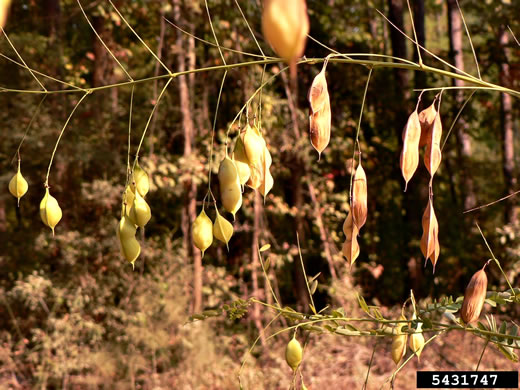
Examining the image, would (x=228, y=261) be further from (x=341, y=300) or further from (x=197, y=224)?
(x=197, y=224)

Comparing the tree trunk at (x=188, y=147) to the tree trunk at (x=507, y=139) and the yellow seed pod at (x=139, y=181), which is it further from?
the yellow seed pod at (x=139, y=181)

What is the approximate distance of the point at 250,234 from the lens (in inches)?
164

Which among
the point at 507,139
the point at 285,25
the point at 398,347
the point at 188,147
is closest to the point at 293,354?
the point at 398,347

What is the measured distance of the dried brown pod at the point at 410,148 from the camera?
2.15ft

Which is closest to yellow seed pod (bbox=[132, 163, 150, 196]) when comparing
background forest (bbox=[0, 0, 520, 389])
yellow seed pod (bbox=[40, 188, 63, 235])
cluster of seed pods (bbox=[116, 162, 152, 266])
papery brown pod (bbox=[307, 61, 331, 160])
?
cluster of seed pods (bbox=[116, 162, 152, 266])

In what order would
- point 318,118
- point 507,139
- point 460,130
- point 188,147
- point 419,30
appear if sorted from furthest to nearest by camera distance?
point 507,139
point 460,130
point 419,30
point 188,147
point 318,118

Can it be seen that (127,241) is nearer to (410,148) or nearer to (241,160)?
(241,160)

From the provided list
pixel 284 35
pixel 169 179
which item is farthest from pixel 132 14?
pixel 284 35

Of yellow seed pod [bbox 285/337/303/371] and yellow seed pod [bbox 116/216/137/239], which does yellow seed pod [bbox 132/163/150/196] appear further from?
yellow seed pod [bbox 285/337/303/371]

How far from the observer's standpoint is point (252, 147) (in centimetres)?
69

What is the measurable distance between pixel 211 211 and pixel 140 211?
317 centimetres

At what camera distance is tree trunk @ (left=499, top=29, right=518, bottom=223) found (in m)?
3.91

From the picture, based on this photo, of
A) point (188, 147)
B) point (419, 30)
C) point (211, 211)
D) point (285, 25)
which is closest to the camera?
point (285, 25)

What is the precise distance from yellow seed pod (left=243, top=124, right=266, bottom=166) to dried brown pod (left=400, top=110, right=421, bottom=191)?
5.8 inches
